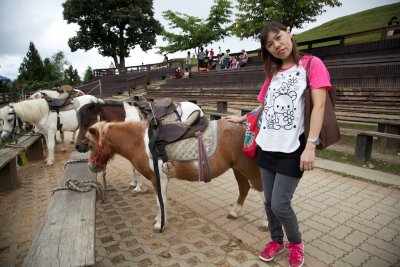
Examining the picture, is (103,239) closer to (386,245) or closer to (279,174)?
(279,174)

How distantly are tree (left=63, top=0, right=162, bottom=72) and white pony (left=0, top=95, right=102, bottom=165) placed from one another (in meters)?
28.2

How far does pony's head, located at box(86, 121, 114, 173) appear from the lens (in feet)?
9.94

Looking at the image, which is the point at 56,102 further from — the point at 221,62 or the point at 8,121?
the point at 221,62

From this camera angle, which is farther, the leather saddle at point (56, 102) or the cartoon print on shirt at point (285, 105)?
the leather saddle at point (56, 102)

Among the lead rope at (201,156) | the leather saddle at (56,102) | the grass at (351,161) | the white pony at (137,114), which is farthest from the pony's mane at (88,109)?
the grass at (351,161)

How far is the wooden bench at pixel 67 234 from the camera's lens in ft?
5.79

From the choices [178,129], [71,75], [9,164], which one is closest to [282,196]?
[178,129]

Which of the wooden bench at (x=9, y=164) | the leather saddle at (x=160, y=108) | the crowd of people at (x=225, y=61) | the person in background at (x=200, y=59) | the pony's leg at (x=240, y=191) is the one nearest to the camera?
the pony's leg at (x=240, y=191)

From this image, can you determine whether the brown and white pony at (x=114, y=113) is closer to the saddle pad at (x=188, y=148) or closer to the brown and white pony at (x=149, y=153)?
the brown and white pony at (x=149, y=153)

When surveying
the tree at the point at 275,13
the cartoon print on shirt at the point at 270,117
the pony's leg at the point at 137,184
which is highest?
the tree at the point at 275,13

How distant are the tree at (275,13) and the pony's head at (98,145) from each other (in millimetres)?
14264

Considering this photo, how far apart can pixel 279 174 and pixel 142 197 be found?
266 centimetres

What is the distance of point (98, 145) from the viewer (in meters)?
3.04

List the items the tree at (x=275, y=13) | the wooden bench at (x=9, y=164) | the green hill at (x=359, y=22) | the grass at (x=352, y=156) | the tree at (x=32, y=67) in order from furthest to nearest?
1. the tree at (x=32, y=67)
2. the green hill at (x=359, y=22)
3. the tree at (x=275, y=13)
4. the grass at (x=352, y=156)
5. the wooden bench at (x=9, y=164)
